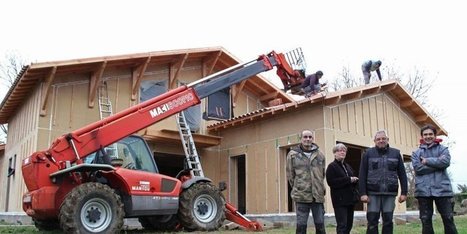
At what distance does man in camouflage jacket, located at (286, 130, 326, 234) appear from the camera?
632 centimetres

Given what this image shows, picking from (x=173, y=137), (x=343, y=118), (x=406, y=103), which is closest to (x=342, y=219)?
(x=343, y=118)

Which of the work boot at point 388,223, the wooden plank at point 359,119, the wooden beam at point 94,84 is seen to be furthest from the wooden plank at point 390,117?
the work boot at point 388,223

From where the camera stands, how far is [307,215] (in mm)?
6332

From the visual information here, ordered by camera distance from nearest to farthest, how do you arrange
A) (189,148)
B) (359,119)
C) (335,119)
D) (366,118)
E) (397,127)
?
(189,148), (335,119), (359,119), (366,118), (397,127)

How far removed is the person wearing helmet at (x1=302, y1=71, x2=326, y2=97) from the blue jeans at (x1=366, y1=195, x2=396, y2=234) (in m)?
6.28

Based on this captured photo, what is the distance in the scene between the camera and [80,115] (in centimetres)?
1296

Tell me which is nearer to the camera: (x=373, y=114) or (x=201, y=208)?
(x=201, y=208)

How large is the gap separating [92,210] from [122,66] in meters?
7.03

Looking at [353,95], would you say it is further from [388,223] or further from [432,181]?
[388,223]

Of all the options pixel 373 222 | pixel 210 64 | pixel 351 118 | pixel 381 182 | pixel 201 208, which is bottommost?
pixel 373 222

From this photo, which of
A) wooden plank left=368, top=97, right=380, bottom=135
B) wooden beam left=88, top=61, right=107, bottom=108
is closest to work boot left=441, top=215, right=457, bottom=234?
wooden plank left=368, top=97, right=380, bottom=135

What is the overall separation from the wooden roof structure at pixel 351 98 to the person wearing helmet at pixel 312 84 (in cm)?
23

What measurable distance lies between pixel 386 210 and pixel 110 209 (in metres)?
4.27

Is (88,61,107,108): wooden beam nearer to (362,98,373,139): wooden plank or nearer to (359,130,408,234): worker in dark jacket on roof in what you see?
(362,98,373,139): wooden plank
